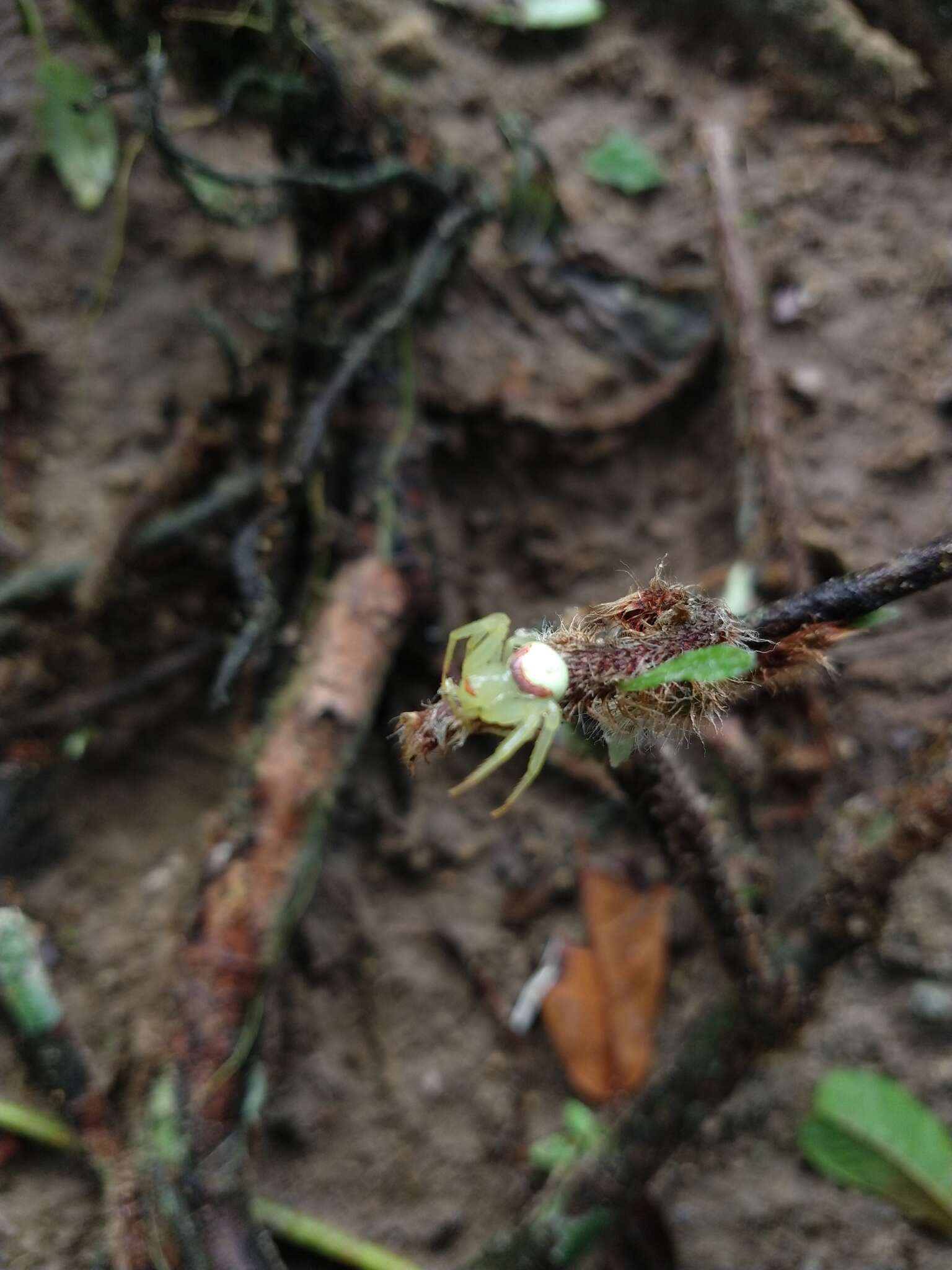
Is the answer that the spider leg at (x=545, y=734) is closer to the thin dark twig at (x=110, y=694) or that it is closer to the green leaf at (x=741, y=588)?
the green leaf at (x=741, y=588)

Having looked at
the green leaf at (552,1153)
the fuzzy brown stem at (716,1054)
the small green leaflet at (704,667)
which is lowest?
the green leaf at (552,1153)

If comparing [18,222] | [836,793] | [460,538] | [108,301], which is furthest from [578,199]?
[836,793]

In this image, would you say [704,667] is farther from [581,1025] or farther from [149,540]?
[149,540]

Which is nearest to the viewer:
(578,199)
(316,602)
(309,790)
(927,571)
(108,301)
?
(927,571)

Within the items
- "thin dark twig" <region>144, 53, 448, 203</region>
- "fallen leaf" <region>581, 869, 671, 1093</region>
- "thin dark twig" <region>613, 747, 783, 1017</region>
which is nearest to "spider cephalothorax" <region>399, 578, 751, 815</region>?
"thin dark twig" <region>613, 747, 783, 1017</region>

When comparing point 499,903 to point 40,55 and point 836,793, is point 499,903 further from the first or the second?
point 40,55

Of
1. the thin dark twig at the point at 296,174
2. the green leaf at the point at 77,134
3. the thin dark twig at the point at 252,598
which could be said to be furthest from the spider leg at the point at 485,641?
the green leaf at the point at 77,134

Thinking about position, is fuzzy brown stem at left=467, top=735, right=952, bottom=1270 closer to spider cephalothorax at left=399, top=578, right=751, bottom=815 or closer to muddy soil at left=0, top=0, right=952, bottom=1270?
muddy soil at left=0, top=0, right=952, bottom=1270

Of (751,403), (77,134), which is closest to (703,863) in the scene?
(751,403)
